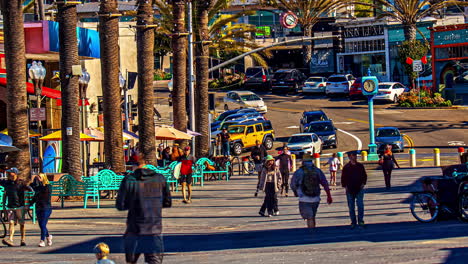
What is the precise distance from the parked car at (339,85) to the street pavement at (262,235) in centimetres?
3949

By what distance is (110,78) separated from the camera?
2877cm

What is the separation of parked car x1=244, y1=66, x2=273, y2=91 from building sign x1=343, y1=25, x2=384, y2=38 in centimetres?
1011

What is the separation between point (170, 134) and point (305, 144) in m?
9.80

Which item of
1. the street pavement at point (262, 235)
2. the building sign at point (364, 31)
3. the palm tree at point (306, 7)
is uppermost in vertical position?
the palm tree at point (306, 7)

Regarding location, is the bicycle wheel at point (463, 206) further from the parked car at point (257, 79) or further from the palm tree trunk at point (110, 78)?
the parked car at point (257, 79)

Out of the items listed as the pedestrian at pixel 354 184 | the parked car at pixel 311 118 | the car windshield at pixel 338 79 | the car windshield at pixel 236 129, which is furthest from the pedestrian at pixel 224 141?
the pedestrian at pixel 354 184

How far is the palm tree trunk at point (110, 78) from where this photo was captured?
28.7m

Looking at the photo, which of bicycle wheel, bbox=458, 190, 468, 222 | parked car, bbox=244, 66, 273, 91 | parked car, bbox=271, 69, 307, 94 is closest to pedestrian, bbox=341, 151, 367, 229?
bicycle wheel, bbox=458, 190, 468, 222

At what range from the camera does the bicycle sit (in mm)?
17875

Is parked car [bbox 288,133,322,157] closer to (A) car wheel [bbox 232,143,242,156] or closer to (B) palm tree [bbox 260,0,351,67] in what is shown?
(A) car wheel [bbox 232,143,242,156]

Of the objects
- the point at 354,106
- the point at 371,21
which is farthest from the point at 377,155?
the point at 371,21

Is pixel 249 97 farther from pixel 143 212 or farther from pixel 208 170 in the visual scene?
pixel 143 212

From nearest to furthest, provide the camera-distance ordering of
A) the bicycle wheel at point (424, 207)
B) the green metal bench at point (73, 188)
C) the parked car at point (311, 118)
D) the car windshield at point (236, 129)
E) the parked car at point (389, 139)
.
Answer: the bicycle wheel at point (424, 207) < the green metal bench at point (73, 188) < the parked car at point (389, 139) < the car windshield at point (236, 129) < the parked car at point (311, 118)

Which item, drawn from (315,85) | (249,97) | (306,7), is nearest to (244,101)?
(249,97)
